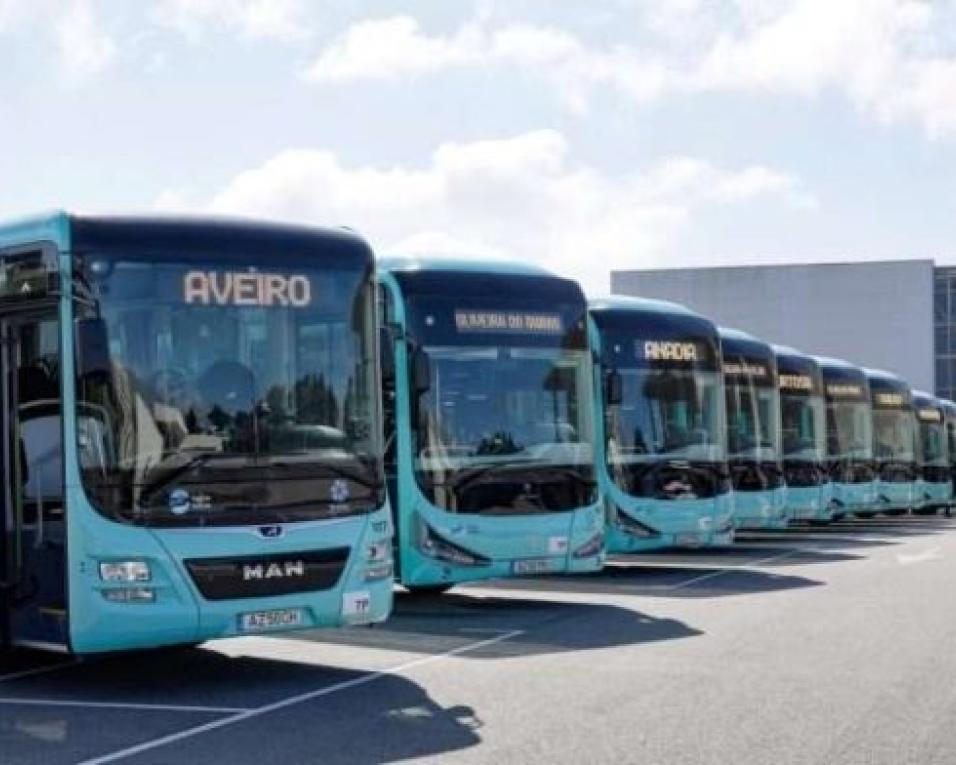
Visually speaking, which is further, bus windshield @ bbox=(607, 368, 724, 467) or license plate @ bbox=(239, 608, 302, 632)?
bus windshield @ bbox=(607, 368, 724, 467)

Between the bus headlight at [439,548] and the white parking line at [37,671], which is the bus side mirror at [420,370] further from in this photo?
the white parking line at [37,671]

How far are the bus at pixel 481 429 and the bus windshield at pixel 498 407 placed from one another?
0.04 ft

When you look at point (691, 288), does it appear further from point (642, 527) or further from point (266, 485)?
point (266, 485)

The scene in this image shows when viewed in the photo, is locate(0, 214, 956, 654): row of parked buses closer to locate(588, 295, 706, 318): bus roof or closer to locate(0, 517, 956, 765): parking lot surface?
locate(0, 517, 956, 765): parking lot surface

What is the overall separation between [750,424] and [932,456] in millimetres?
16247

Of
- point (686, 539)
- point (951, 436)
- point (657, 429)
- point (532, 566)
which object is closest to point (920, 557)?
point (686, 539)

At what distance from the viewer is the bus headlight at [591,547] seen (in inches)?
570

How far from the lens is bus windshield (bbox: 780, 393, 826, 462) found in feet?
87.2

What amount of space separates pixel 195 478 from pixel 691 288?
236ft

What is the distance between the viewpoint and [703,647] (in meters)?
11.4

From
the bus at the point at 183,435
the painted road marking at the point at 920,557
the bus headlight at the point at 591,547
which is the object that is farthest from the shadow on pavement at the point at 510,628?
the painted road marking at the point at 920,557

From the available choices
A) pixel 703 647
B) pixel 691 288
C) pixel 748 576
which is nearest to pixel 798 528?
pixel 748 576

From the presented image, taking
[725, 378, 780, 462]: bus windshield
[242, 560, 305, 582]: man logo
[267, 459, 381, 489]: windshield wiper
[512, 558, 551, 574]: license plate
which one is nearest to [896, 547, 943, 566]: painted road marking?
[725, 378, 780, 462]: bus windshield

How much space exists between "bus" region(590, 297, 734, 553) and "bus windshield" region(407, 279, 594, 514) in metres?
2.63
